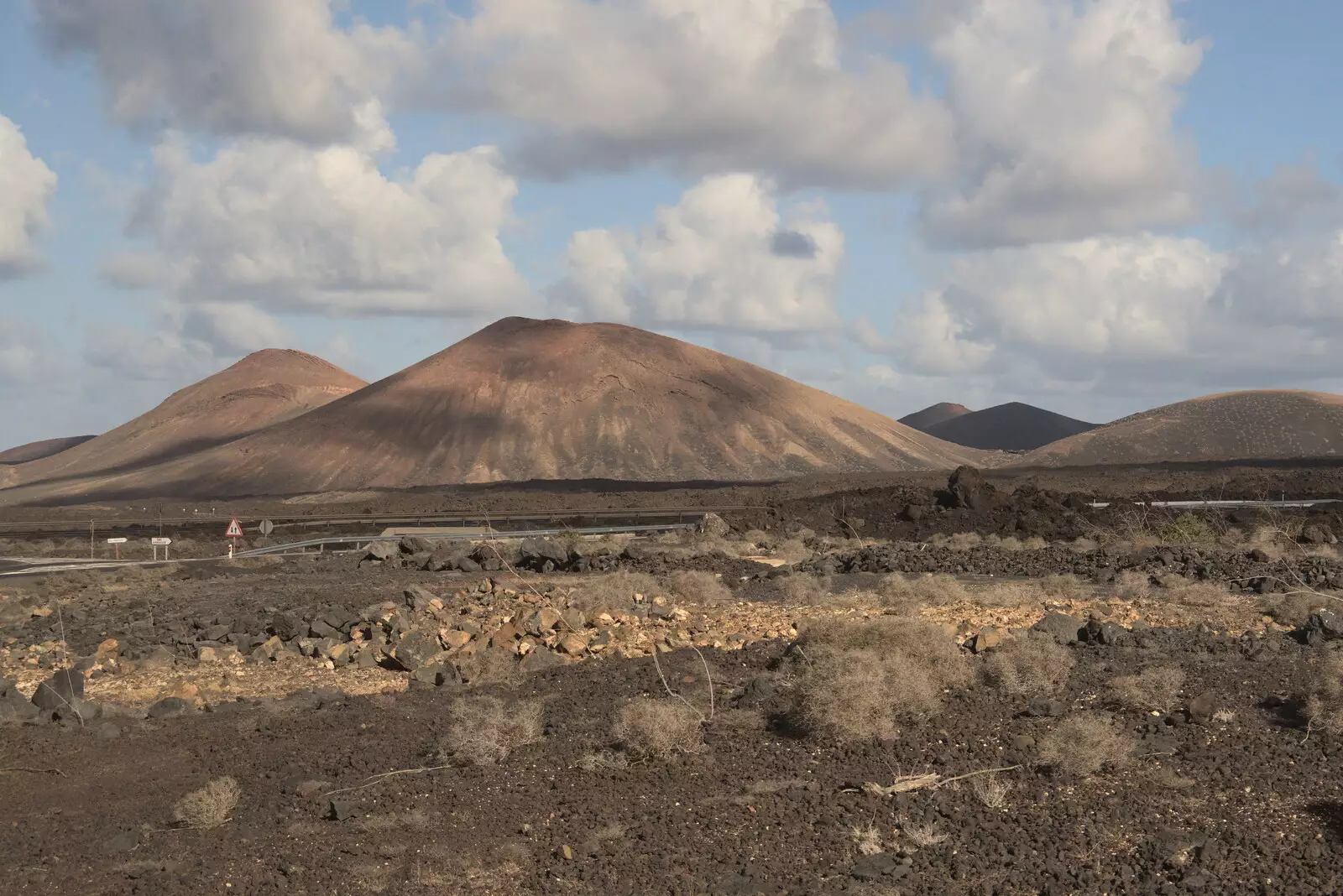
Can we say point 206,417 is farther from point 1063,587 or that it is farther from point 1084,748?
point 1084,748

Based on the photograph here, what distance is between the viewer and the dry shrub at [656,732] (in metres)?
11.6

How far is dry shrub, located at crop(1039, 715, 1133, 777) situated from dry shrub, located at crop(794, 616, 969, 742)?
59.8 inches

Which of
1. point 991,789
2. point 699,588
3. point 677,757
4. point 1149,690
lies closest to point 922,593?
point 699,588

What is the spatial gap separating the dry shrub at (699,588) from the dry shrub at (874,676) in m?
7.51

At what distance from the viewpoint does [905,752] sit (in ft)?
36.9

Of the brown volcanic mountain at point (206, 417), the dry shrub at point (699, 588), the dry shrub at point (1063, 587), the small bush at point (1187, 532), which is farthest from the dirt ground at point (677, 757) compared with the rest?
the brown volcanic mountain at point (206, 417)

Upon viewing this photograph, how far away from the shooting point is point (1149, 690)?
12.4 meters

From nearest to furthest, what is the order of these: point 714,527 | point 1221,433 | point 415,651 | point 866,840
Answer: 1. point 866,840
2. point 415,651
3. point 714,527
4. point 1221,433

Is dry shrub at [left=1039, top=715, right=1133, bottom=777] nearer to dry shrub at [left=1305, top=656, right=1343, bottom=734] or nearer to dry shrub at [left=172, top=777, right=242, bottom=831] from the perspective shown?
dry shrub at [left=1305, top=656, right=1343, bottom=734]

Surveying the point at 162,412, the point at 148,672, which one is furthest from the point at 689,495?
the point at 162,412

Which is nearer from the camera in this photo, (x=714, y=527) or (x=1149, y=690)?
(x=1149, y=690)

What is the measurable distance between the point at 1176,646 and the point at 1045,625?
5.32ft

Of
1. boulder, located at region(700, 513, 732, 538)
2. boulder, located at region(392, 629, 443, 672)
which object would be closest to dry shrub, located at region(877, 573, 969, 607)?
boulder, located at region(392, 629, 443, 672)

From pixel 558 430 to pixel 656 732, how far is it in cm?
11060
